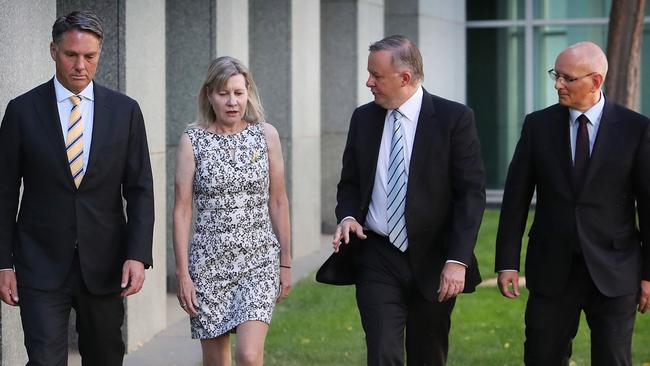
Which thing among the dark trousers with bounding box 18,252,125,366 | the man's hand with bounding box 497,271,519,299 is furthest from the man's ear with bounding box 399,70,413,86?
the dark trousers with bounding box 18,252,125,366

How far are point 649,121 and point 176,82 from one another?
649 cm

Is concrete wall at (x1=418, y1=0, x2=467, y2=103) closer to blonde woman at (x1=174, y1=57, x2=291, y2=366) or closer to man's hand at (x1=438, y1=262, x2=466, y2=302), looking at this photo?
blonde woman at (x1=174, y1=57, x2=291, y2=366)

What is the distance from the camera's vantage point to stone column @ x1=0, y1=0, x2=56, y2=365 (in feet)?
23.5

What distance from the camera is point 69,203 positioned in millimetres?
5871

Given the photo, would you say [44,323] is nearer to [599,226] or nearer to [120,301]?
[120,301]

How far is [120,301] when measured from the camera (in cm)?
611

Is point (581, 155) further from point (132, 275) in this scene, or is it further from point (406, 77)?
point (132, 275)

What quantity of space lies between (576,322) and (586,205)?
0.56 meters

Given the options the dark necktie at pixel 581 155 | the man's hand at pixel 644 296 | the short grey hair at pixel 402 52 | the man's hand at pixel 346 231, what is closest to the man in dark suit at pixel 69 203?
the man's hand at pixel 346 231

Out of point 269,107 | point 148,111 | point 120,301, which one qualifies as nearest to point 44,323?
point 120,301

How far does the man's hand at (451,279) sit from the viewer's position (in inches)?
243

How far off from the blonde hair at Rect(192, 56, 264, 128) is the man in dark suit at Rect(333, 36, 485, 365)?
534 mm

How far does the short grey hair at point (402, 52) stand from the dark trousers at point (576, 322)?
1126mm

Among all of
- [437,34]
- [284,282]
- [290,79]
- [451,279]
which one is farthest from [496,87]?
[451,279]
